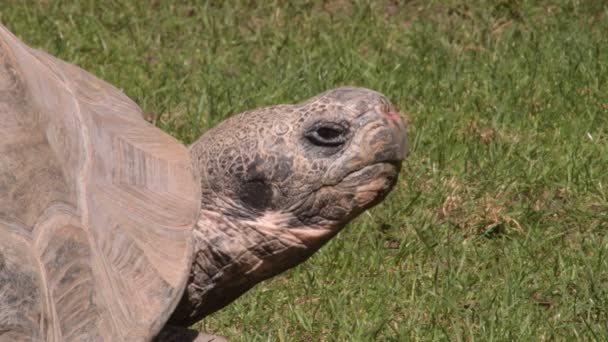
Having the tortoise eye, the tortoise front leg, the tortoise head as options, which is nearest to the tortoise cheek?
the tortoise head

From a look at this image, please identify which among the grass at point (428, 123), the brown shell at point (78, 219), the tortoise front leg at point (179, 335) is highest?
the brown shell at point (78, 219)

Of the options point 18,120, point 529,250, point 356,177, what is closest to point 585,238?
point 529,250

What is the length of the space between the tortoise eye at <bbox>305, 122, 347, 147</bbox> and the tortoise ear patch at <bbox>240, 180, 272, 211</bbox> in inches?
6.1

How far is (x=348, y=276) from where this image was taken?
4.43m

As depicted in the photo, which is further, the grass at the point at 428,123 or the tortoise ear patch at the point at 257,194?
the grass at the point at 428,123

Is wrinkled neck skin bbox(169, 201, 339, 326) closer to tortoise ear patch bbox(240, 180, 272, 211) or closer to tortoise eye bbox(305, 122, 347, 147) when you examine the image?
tortoise ear patch bbox(240, 180, 272, 211)

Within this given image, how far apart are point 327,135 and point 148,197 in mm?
524

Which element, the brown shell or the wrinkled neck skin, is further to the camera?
the wrinkled neck skin

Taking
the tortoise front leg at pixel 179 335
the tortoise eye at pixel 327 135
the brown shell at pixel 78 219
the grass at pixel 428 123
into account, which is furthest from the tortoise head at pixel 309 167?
the grass at pixel 428 123

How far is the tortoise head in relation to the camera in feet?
9.87

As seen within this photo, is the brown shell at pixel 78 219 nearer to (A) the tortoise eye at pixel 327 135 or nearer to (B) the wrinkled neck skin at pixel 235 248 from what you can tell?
(B) the wrinkled neck skin at pixel 235 248

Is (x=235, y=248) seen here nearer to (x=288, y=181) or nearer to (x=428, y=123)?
(x=288, y=181)

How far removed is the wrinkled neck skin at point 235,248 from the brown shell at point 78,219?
14 centimetres

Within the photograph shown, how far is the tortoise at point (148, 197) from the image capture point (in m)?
2.40
